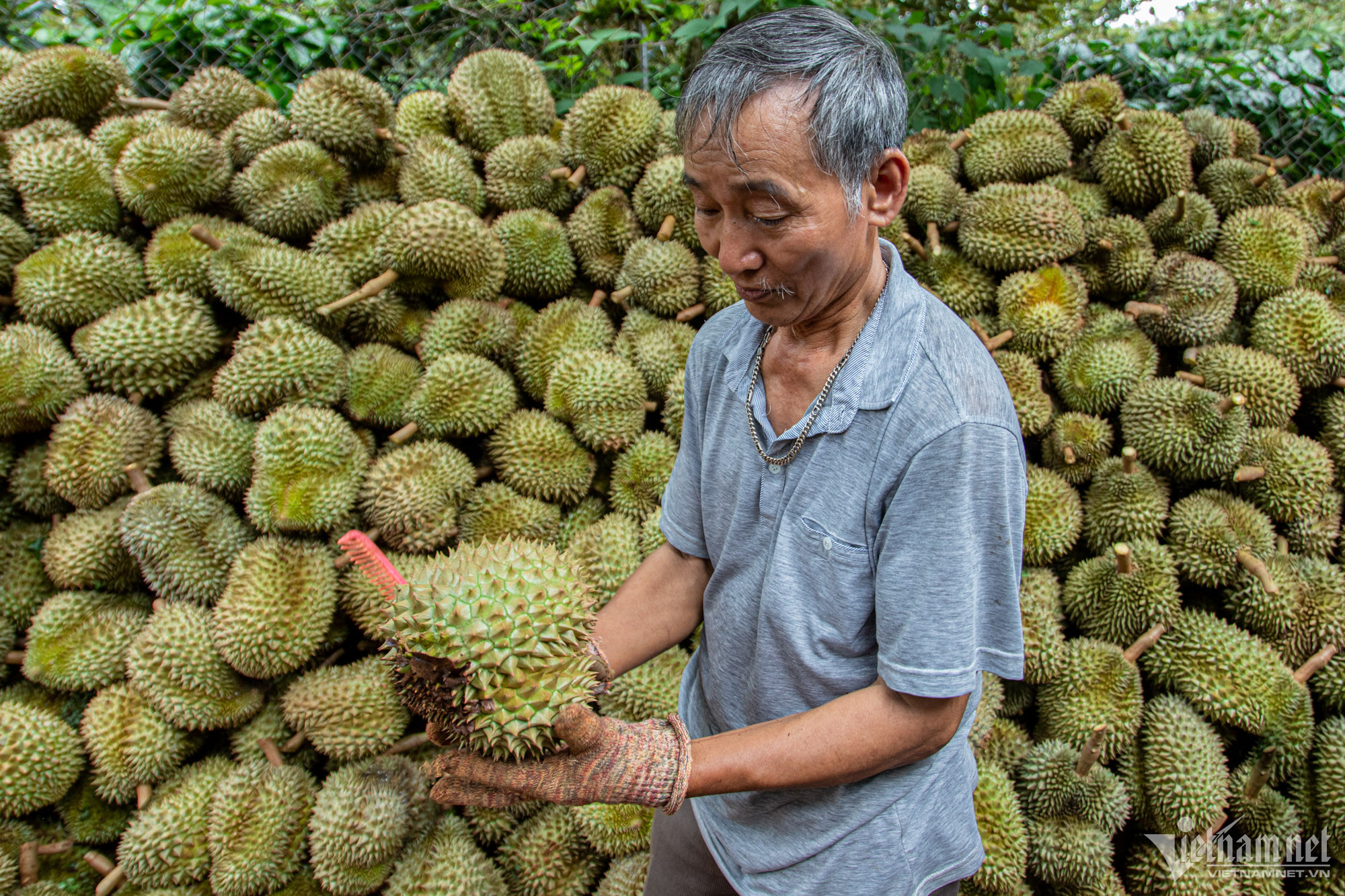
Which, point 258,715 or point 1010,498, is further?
point 258,715

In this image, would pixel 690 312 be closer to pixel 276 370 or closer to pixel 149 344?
pixel 276 370

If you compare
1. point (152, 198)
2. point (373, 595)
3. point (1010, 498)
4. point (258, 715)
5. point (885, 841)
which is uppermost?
point (1010, 498)

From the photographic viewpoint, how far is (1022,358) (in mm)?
2992

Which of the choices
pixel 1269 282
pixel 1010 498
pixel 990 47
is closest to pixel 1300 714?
pixel 1269 282

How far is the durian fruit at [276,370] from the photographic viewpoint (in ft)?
8.77

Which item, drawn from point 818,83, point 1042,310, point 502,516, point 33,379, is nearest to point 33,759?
point 33,379

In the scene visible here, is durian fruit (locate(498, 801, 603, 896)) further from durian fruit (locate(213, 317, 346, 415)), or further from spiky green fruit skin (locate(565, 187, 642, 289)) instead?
spiky green fruit skin (locate(565, 187, 642, 289))

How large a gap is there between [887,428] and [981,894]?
178cm

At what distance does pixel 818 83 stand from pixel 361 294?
219cm

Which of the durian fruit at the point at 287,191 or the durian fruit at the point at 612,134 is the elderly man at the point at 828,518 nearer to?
the durian fruit at the point at 612,134

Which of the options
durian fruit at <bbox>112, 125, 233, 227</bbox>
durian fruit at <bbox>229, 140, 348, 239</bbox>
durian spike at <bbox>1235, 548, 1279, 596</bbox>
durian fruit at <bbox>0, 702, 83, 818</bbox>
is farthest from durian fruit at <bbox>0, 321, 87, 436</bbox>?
durian spike at <bbox>1235, 548, 1279, 596</bbox>

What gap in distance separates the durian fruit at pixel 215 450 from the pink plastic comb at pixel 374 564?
1.53 m

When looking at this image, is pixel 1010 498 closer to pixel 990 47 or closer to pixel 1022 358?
pixel 1022 358

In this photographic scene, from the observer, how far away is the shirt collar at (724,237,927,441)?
1.19 meters
